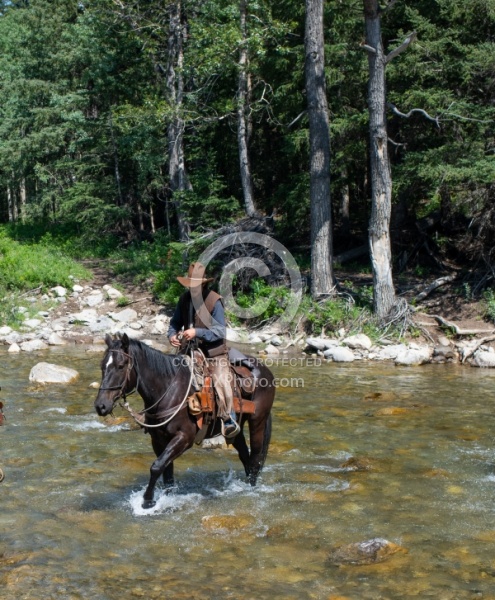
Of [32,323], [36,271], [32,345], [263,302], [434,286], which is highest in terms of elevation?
[36,271]

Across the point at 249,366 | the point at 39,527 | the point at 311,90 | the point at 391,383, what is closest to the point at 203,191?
the point at 311,90

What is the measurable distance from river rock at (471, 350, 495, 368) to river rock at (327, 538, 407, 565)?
10.3m

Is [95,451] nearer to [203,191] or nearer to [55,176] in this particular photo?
[203,191]

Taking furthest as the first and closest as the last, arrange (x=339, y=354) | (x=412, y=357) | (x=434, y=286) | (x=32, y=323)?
(x=32, y=323) → (x=434, y=286) → (x=339, y=354) → (x=412, y=357)

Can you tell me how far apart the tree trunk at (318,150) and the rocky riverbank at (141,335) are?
222 centimetres

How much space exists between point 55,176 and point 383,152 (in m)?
21.9

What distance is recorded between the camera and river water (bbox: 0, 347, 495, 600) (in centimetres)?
594

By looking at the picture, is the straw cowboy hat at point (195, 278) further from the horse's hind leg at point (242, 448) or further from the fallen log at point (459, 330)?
the fallen log at point (459, 330)

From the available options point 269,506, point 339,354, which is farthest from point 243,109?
point 269,506

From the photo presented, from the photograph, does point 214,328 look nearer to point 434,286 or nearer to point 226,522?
point 226,522

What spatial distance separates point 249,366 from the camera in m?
8.41

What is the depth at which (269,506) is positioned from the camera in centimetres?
Result: 782

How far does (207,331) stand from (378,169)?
12158 millimetres

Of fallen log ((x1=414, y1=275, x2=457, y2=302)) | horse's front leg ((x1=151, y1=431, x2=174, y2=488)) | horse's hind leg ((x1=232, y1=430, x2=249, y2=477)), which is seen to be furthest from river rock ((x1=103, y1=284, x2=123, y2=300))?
horse's front leg ((x1=151, y1=431, x2=174, y2=488))
